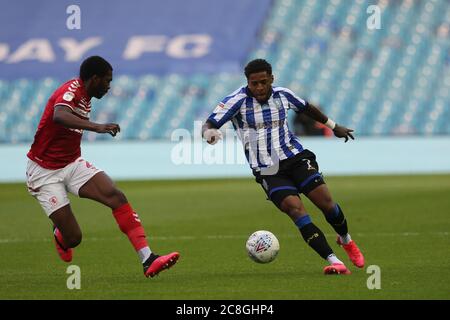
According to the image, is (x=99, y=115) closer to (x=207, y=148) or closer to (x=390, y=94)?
(x=207, y=148)

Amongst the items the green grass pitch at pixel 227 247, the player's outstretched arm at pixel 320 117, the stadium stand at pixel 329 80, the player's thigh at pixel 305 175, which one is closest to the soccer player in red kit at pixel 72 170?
the green grass pitch at pixel 227 247

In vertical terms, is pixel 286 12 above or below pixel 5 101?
above

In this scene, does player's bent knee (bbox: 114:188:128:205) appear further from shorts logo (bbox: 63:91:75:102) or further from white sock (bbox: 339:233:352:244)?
white sock (bbox: 339:233:352:244)

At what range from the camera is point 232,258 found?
31.3 feet

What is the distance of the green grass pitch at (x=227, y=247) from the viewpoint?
7289 millimetres

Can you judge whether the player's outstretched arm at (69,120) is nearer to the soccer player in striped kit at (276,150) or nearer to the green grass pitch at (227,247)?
the soccer player in striped kit at (276,150)

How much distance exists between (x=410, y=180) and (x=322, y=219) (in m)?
7.24

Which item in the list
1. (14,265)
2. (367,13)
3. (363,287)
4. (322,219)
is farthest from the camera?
(367,13)

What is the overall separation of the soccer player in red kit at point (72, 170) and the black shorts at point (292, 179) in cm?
114

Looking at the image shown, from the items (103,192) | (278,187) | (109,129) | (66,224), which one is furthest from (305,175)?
(66,224)

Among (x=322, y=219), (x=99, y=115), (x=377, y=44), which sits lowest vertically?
(x=322, y=219)

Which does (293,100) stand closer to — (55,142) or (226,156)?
(55,142)

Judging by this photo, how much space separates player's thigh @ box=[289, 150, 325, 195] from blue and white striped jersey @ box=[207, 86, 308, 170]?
102 millimetres

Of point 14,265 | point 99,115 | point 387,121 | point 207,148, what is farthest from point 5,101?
point 14,265
